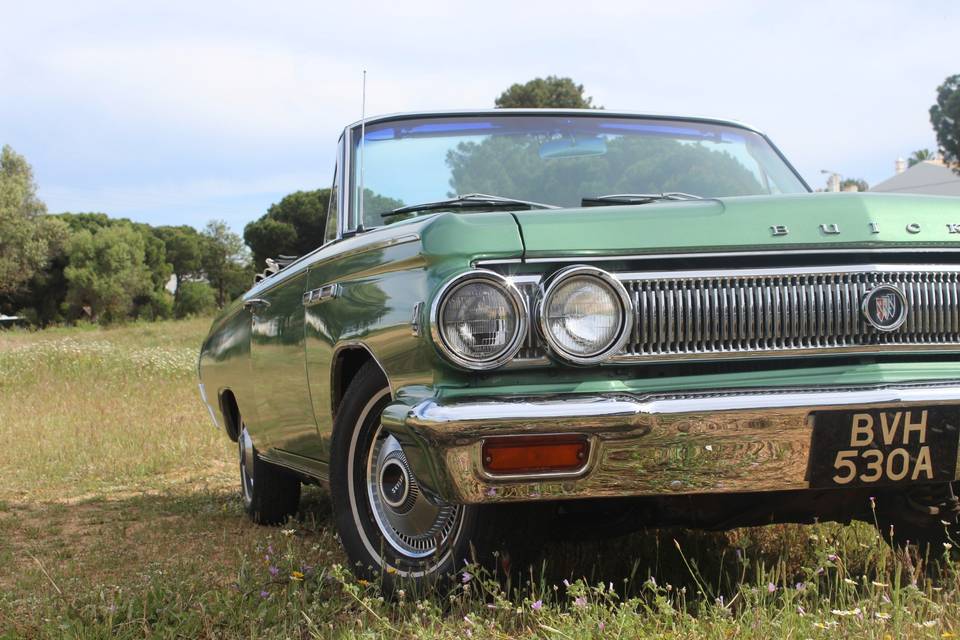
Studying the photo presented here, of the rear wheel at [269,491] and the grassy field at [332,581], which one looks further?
the rear wheel at [269,491]

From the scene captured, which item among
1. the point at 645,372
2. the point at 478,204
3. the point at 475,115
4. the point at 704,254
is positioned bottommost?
the point at 645,372

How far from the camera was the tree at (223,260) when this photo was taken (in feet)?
270

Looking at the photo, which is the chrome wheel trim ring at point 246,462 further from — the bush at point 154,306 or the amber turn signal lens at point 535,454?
the bush at point 154,306

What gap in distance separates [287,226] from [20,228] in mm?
11846

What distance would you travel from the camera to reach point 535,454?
2629mm

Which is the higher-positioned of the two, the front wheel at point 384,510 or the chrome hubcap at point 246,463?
the front wheel at point 384,510

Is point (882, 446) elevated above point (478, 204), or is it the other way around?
point (478, 204)

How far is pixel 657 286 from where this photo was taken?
279cm

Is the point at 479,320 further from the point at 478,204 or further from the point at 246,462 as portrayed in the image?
the point at 246,462

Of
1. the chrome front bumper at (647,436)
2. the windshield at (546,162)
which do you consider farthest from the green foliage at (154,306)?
the chrome front bumper at (647,436)

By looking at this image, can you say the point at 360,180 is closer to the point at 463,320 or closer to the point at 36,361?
the point at 463,320

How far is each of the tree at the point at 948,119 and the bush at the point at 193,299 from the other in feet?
146

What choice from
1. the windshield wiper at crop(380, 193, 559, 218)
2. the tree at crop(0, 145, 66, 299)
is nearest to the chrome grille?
the windshield wiper at crop(380, 193, 559, 218)

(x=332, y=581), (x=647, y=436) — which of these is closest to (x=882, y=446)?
(x=647, y=436)
